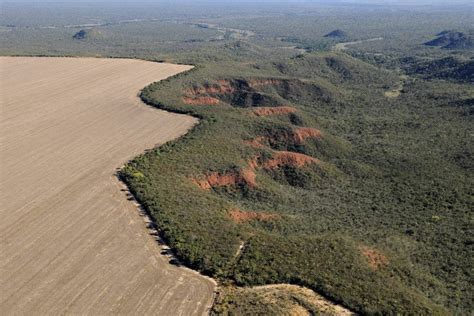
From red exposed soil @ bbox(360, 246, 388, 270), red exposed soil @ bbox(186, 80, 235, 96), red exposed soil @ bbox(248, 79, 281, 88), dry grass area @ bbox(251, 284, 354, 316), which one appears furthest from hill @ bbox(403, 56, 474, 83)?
dry grass area @ bbox(251, 284, 354, 316)

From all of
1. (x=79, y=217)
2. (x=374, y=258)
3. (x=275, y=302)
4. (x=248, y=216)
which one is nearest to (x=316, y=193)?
(x=248, y=216)

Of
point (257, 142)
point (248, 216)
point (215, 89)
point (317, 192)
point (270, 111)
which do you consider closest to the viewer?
point (248, 216)

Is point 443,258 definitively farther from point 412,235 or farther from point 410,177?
point 410,177

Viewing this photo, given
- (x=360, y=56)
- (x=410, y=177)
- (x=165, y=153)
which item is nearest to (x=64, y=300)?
(x=165, y=153)

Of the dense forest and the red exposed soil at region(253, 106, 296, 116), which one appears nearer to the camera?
the dense forest

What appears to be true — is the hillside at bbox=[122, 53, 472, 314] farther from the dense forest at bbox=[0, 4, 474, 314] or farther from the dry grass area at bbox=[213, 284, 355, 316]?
the dry grass area at bbox=[213, 284, 355, 316]

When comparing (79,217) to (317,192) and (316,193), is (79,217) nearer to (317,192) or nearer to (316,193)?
(316,193)

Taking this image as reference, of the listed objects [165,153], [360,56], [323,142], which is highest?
[165,153]
